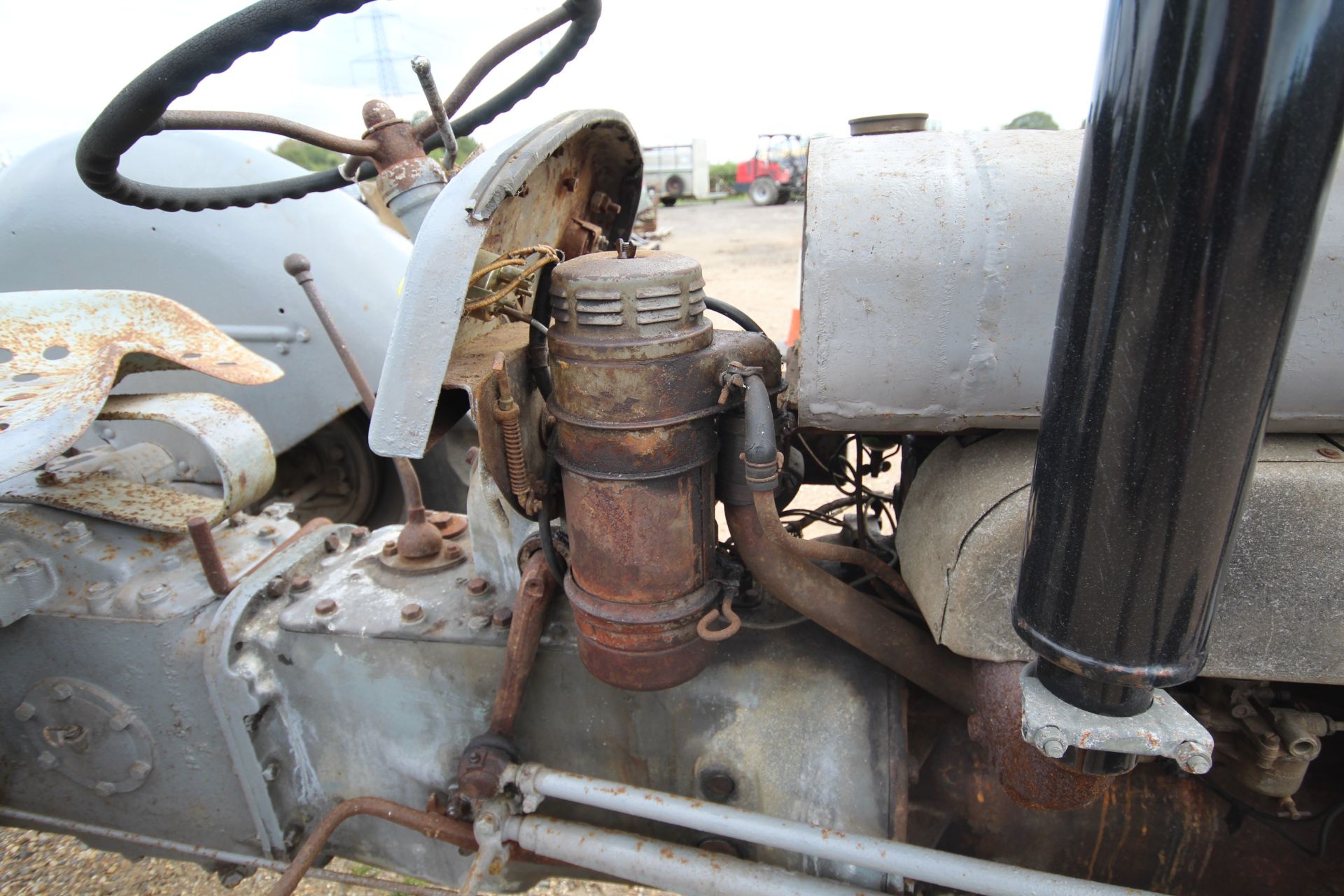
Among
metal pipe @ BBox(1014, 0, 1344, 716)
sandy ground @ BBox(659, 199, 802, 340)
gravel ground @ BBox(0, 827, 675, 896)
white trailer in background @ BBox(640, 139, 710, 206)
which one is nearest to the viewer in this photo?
metal pipe @ BBox(1014, 0, 1344, 716)

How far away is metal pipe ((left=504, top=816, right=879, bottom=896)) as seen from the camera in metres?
1.12

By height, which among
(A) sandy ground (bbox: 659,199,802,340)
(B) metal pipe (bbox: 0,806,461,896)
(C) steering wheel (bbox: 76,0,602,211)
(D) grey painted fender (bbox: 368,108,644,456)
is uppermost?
(C) steering wheel (bbox: 76,0,602,211)

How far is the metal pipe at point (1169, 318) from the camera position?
49 centimetres

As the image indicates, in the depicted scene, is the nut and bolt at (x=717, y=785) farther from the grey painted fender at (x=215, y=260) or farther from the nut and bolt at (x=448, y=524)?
the grey painted fender at (x=215, y=260)

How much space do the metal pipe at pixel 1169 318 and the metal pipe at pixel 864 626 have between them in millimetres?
458

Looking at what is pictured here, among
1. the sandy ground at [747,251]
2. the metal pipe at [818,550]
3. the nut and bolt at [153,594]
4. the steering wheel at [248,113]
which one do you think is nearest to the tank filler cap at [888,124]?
the steering wheel at [248,113]

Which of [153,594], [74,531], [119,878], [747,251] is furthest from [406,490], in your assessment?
[747,251]

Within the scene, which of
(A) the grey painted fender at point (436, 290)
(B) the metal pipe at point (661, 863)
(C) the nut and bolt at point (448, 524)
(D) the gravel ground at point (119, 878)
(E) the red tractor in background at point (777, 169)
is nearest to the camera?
(A) the grey painted fender at point (436, 290)

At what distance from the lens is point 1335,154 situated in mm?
508

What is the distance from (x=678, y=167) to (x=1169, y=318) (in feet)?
89.2

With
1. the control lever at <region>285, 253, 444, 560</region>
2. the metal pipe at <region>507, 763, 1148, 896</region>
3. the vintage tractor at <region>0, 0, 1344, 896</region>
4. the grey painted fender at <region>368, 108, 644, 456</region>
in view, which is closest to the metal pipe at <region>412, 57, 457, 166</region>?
the vintage tractor at <region>0, 0, 1344, 896</region>

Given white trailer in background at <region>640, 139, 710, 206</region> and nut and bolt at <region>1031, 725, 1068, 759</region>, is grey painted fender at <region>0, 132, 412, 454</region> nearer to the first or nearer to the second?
nut and bolt at <region>1031, 725, 1068, 759</region>

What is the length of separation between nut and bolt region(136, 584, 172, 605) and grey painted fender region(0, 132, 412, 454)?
1116mm

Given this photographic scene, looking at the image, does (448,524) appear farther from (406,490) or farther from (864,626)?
(864,626)
